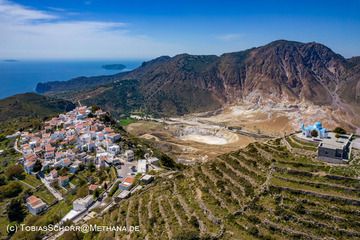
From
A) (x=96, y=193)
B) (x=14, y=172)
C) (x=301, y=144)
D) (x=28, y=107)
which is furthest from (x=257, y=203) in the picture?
(x=28, y=107)

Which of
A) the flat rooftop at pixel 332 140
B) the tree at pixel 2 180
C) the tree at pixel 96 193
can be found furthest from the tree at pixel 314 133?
the tree at pixel 2 180

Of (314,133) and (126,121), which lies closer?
(314,133)

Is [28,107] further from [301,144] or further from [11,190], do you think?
[301,144]

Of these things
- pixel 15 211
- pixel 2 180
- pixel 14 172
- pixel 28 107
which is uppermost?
pixel 14 172

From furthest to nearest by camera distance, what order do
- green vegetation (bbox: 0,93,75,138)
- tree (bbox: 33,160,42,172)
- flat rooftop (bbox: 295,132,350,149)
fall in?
green vegetation (bbox: 0,93,75,138) → tree (bbox: 33,160,42,172) → flat rooftop (bbox: 295,132,350,149)

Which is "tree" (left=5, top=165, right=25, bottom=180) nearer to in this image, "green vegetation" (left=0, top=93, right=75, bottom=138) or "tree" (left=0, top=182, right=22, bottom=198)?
"tree" (left=0, top=182, right=22, bottom=198)

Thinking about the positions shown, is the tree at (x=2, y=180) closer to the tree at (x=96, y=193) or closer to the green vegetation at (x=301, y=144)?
the tree at (x=96, y=193)

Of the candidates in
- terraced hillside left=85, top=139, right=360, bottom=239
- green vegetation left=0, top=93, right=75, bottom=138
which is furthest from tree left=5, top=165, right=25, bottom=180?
green vegetation left=0, top=93, right=75, bottom=138
